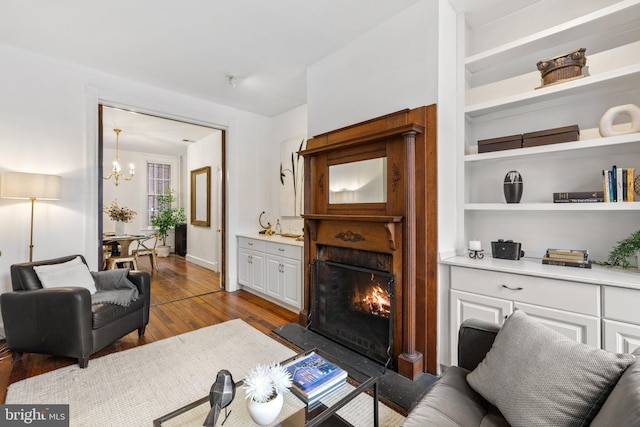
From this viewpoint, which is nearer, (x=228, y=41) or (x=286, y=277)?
(x=228, y=41)

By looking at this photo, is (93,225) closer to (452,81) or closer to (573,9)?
(452,81)

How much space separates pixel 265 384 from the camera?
1171mm

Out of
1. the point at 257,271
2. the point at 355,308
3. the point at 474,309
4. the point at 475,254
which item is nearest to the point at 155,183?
the point at 257,271

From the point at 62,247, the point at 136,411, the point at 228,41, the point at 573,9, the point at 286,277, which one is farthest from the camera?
the point at 286,277

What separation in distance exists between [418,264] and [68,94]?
3.86 m

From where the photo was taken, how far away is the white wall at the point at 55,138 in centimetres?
275

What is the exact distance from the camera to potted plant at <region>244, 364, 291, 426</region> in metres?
1.14

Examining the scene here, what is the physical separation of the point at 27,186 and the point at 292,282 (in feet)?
8.63

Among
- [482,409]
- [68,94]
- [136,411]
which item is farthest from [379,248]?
[68,94]

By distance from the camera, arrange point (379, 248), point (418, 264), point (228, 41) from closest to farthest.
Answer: point (418, 264), point (379, 248), point (228, 41)

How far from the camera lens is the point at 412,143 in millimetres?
2104

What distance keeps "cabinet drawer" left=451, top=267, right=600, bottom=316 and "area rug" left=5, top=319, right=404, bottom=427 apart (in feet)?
3.24

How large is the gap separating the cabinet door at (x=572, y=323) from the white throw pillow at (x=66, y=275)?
3418 mm

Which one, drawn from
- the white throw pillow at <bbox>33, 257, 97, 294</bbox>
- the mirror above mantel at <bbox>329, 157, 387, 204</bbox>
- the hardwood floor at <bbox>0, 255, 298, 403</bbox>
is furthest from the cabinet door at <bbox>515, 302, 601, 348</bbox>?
the white throw pillow at <bbox>33, 257, 97, 294</bbox>
